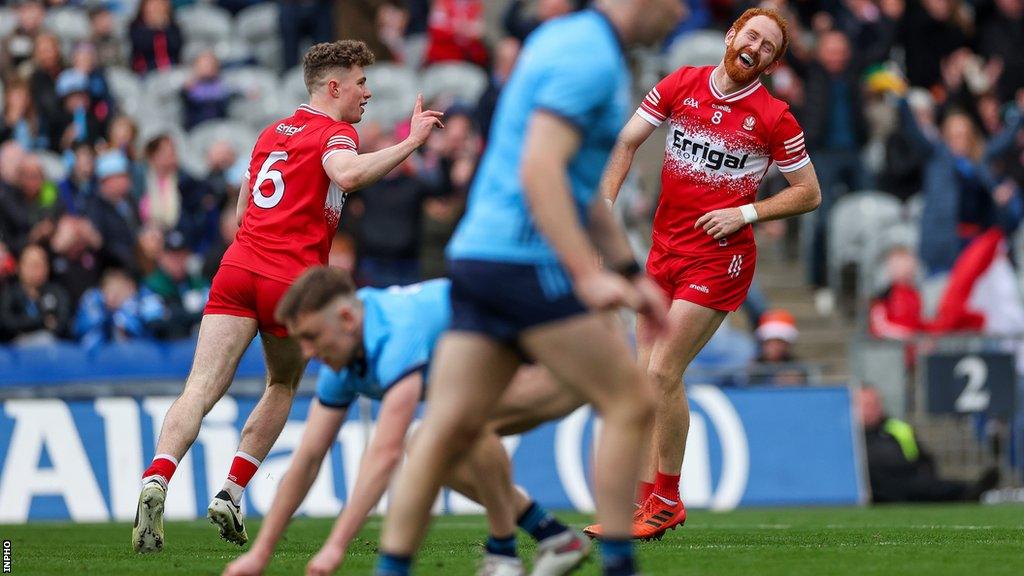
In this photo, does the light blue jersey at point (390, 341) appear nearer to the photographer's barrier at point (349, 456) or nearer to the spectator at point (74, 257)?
the photographer's barrier at point (349, 456)

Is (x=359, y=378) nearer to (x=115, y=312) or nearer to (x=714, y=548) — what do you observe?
(x=714, y=548)

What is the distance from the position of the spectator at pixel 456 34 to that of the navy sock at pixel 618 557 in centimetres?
1686

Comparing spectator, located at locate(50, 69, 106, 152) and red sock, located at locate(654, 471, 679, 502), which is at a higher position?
spectator, located at locate(50, 69, 106, 152)

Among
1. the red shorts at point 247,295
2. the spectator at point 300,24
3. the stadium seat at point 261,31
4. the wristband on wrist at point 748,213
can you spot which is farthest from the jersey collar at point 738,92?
the stadium seat at point 261,31

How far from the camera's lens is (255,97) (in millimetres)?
21469

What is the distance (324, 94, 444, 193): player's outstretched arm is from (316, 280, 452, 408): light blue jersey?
207 cm

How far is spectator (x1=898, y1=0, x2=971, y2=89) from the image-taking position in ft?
76.4

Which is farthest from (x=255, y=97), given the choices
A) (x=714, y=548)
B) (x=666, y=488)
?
(x=714, y=548)

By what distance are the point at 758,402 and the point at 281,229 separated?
7.12 metres

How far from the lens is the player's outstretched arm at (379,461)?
6.51 metres

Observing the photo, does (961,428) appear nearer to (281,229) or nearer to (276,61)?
(281,229)

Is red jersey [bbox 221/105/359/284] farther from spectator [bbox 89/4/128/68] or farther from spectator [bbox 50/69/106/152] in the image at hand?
spectator [bbox 89/4/128/68]

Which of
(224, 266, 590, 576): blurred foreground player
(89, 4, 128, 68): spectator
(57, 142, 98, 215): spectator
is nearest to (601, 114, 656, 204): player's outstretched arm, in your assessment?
(224, 266, 590, 576): blurred foreground player

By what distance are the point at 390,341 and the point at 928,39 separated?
18.2 meters
